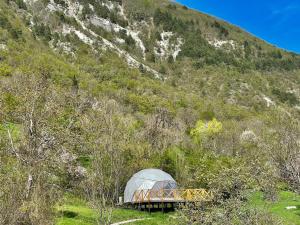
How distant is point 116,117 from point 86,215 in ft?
70.4

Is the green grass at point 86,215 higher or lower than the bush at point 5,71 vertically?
lower

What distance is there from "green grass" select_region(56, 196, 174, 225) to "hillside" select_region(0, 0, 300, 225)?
4.72 ft

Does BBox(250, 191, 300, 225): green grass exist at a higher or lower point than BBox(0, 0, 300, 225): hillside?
lower

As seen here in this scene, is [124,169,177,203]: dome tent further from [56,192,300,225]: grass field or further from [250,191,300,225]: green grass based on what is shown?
[250,191,300,225]: green grass

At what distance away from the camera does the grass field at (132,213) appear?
36.2 meters

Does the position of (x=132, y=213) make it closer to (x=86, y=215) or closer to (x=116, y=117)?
(x=86, y=215)

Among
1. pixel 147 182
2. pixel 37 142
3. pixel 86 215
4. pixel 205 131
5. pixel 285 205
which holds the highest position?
pixel 205 131

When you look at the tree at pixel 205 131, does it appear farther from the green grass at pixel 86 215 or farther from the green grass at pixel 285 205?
the green grass at pixel 86 215

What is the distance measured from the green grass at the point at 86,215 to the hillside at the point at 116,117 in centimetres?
144

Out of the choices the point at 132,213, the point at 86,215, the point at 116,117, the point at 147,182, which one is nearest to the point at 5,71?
the point at 116,117

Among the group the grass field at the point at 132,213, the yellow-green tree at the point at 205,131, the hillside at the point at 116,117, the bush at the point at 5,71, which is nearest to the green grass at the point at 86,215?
the grass field at the point at 132,213

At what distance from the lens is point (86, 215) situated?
3969 cm

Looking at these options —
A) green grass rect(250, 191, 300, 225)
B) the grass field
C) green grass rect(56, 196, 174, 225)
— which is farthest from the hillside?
green grass rect(250, 191, 300, 225)

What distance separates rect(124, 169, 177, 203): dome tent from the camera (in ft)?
173
